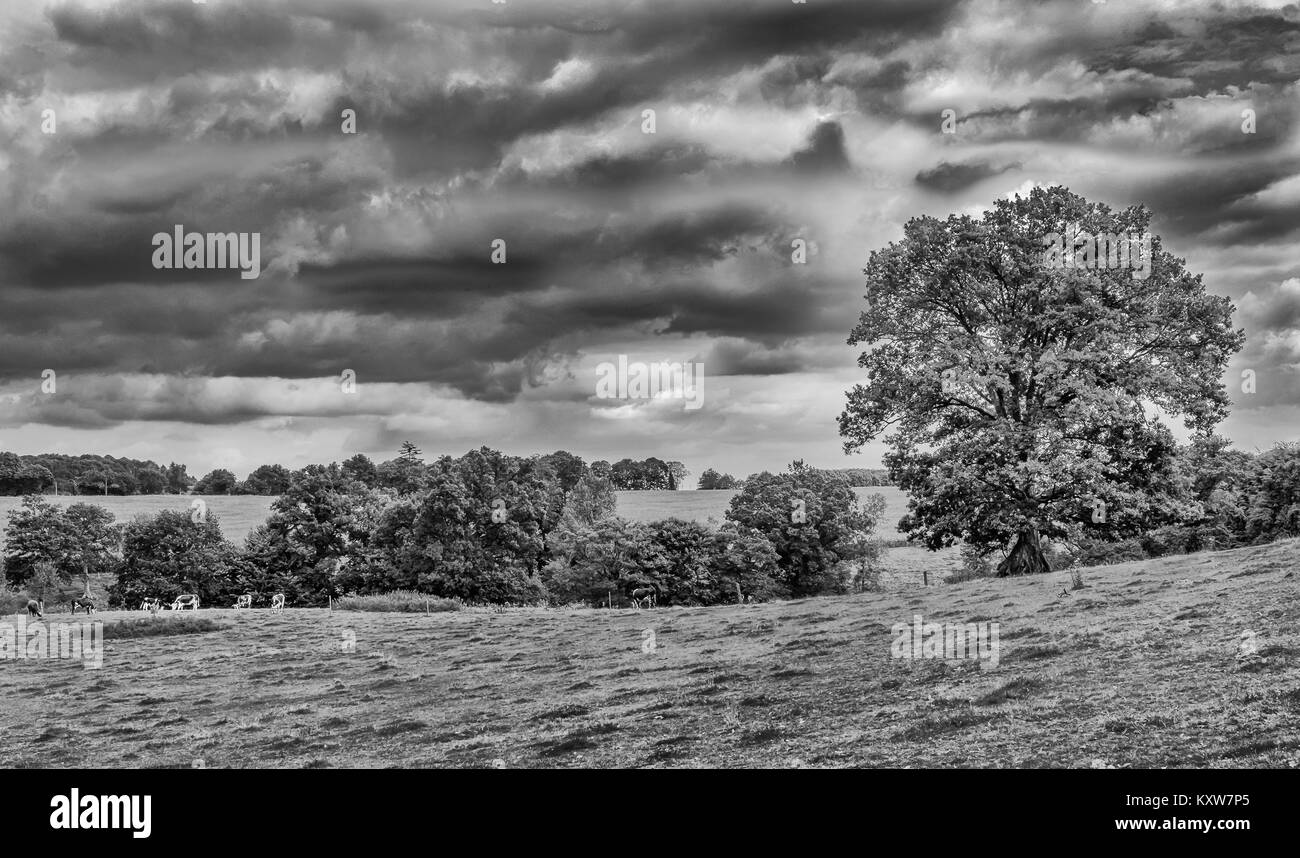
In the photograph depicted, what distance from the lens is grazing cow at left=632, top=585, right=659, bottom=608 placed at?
7525 centimetres

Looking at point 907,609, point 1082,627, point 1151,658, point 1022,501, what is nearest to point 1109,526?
point 1022,501

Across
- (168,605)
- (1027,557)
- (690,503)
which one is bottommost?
(168,605)

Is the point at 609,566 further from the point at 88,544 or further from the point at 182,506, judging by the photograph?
the point at 182,506

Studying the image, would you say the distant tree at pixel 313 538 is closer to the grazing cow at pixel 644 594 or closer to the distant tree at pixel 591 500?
the distant tree at pixel 591 500

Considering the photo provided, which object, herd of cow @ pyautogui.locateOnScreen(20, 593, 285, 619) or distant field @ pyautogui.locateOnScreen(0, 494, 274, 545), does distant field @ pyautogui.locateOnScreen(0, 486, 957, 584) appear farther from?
herd of cow @ pyautogui.locateOnScreen(20, 593, 285, 619)

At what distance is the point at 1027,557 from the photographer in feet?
150

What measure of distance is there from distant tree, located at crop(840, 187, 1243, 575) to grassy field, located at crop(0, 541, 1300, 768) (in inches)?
153

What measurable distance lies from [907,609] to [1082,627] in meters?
12.2

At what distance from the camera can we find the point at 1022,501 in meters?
43.2

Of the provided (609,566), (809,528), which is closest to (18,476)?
(609,566)

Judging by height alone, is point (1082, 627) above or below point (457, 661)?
above

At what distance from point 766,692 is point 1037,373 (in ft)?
84.0
